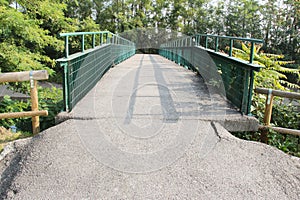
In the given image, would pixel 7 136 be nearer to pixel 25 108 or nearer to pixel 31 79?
pixel 31 79

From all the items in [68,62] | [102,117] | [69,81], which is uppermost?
[68,62]

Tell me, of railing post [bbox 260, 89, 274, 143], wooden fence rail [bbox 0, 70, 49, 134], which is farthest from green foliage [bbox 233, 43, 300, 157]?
wooden fence rail [bbox 0, 70, 49, 134]

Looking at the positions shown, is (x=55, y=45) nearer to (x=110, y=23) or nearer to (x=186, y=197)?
(x=186, y=197)

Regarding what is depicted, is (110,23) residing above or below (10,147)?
above

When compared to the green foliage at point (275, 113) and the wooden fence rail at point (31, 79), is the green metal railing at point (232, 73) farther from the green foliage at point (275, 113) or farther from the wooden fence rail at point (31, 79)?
the wooden fence rail at point (31, 79)

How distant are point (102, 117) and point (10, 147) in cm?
132

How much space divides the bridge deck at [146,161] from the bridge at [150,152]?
1cm

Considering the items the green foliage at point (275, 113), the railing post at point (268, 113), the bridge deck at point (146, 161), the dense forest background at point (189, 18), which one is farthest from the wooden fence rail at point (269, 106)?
the dense forest background at point (189, 18)

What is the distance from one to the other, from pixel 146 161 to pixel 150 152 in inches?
9.0

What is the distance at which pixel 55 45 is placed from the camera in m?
11.7

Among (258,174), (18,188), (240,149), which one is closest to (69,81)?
(18,188)

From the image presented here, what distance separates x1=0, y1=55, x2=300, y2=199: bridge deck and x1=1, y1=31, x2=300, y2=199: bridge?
10mm

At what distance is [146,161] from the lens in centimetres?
342

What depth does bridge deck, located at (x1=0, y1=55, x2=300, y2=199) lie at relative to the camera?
292cm
